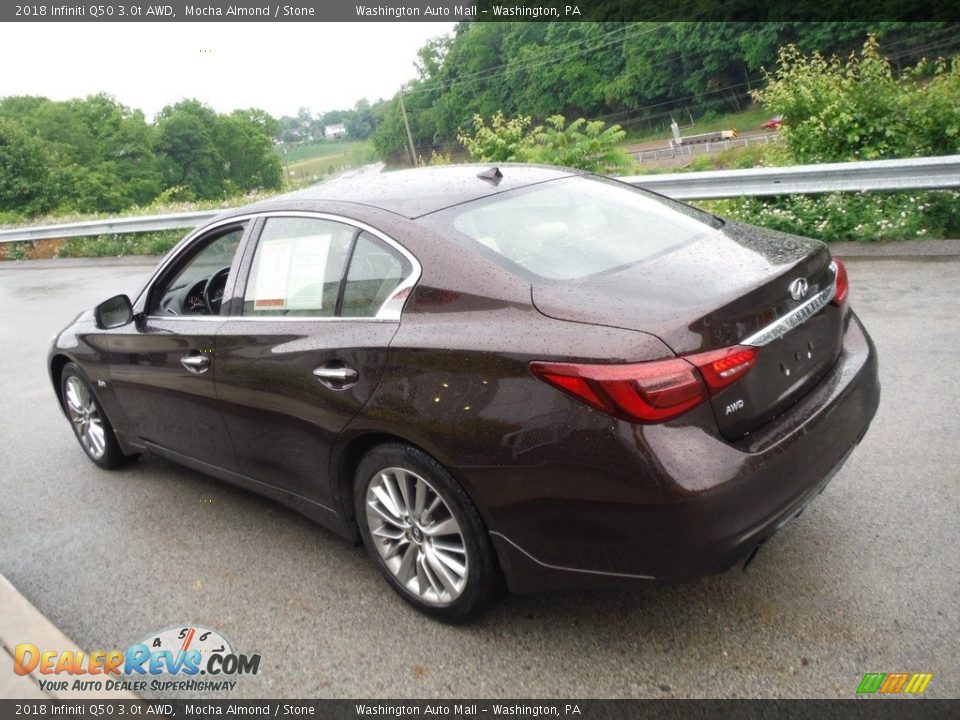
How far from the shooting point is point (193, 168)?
3883 inches

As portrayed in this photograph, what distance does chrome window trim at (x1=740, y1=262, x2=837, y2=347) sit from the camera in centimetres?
261

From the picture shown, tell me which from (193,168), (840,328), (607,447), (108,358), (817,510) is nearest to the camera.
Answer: (607,447)

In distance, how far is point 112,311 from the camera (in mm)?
4527

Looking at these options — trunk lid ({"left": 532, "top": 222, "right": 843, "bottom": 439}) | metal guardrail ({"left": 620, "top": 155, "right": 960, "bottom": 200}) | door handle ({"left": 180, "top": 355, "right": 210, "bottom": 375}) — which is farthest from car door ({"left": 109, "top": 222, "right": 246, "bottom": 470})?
metal guardrail ({"left": 620, "top": 155, "right": 960, "bottom": 200})

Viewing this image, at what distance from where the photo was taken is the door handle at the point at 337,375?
3068 mm

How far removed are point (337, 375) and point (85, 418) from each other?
289 cm

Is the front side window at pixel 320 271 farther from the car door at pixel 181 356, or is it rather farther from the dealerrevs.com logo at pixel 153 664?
the dealerrevs.com logo at pixel 153 664

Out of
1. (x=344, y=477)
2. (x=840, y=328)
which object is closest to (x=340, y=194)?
(x=344, y=477)

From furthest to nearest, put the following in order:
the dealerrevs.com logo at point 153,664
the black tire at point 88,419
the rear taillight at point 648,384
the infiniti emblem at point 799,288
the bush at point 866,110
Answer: the bush at point 866,110 → the black tire at point 88,419 → the dealerrevs.com logo at point 153,664 → the infiniti emblem at point 799,288 → the rear taillight at point 648,384

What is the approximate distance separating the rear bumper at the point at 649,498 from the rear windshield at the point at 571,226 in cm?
72

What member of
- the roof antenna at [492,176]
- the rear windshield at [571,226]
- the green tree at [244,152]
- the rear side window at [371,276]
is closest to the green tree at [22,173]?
the green tree at [244,152]

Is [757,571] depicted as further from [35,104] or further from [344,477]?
[35,104]

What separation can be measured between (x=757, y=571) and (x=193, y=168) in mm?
104456

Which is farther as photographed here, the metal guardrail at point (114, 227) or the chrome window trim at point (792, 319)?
the metal guardrail at point (114, 227)
